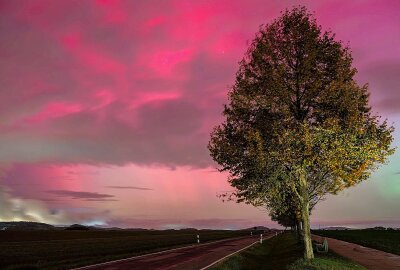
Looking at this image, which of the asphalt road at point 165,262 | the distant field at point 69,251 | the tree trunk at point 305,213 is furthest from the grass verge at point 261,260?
the distant field at point 69,251

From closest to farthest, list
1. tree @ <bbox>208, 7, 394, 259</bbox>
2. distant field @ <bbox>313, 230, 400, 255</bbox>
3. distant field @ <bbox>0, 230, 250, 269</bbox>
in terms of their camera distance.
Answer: tree @ <bbox>208, 7, 394, 259</bbox> → distant field @ <bbox>0, 230, 250, 269</bbox> → distant field @ <bbox>313, 230, 400, 255</bbox>

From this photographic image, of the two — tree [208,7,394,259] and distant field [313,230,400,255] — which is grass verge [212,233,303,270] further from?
distant field [313,230,400,255]

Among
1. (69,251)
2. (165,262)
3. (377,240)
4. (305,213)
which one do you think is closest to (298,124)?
(305,213)

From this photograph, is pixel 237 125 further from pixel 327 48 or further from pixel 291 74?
pixel 327 48

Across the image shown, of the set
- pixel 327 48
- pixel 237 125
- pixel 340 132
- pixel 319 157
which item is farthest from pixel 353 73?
pixel 237 125

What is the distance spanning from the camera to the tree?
20.9 metres

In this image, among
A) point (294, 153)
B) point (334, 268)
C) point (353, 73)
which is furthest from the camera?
point (353, 73)

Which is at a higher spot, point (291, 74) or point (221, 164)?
point (291, 74)

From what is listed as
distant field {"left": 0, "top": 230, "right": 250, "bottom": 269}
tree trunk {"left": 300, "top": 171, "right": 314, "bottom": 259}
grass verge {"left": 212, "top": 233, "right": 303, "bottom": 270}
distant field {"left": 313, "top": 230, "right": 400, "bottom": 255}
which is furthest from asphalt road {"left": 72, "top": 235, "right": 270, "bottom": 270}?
distant field {"left": 313, "top": 230, "right": 400, "bottom": 255}

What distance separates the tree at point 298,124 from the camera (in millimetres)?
20906

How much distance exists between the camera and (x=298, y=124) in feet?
72.7

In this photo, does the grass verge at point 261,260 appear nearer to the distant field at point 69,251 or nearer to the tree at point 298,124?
the tree at point 298,124

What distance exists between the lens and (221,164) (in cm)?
2408

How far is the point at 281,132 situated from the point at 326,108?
10.4 feet
